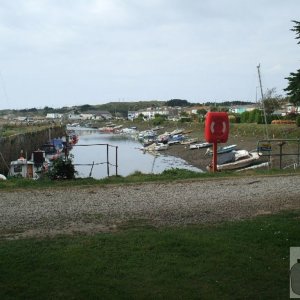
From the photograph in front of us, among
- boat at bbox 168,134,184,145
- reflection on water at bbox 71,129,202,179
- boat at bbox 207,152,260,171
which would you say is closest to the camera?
reflection on water at bbox 71,129,202,179

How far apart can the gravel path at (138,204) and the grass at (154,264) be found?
994 millimetres

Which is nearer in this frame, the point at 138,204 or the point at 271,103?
the point at 138,204

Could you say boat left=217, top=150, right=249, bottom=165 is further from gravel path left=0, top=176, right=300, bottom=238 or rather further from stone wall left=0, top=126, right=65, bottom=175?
gravel path left=0, top=176, right=300, bottom=238

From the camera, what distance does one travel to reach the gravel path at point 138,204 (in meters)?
8.24

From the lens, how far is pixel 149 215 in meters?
8.96

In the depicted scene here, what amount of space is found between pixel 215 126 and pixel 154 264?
1198 centimetres

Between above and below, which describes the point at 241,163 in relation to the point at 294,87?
below

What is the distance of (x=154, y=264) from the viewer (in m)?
5.62

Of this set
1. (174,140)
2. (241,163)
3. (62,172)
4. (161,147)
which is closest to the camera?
(62,172)

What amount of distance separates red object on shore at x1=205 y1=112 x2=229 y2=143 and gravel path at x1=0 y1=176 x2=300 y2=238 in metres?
3.66

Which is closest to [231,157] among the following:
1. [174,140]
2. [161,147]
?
[161,147]

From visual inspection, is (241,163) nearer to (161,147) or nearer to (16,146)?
(16,146)

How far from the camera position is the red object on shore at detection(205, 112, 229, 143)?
17.1 meters

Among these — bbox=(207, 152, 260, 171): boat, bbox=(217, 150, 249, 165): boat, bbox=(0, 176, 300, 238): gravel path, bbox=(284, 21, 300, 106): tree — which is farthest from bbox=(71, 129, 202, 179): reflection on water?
bbox=(284, 21, 300, 106): tree
